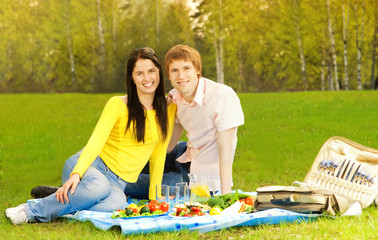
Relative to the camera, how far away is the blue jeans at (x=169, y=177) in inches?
223

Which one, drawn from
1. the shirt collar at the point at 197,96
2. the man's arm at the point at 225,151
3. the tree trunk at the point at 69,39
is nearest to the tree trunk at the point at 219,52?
the tree trunk at the point at 69,39

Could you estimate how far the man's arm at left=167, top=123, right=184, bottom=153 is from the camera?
5590 millimetres

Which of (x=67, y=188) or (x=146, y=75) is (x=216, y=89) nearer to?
(x=146, y=75)

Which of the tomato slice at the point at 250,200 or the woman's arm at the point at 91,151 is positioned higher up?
the woman's arm at the point at 91,151

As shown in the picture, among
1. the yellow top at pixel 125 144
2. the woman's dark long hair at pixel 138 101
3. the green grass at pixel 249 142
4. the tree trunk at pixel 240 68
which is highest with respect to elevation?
the tree trunk at pixel 240 68

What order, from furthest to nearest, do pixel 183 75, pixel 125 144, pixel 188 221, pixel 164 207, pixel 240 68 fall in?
pixel 240 68 → pixel 125 144 → pixel 183 75 → pixel 164 207 → pixel 188 221

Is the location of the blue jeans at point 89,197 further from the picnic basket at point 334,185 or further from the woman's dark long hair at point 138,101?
the picnic basket at point 334,185

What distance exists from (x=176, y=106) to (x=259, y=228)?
1.57 metres

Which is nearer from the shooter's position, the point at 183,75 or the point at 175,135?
the point at 183,75

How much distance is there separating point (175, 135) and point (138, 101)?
667mm

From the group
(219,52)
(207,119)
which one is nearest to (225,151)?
(207,119)

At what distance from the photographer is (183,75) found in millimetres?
4938

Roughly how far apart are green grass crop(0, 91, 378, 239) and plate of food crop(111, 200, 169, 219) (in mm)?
237

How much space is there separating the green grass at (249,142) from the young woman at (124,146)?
0.32 meters
